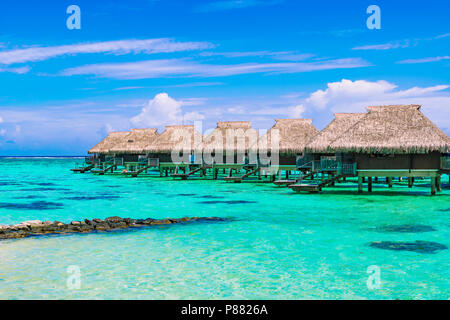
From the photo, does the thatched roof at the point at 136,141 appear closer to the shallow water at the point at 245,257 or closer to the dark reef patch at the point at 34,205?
the dark reef patch at the point at 34,205

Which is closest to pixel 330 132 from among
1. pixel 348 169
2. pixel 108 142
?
pixel 348 169

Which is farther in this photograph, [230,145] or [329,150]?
[230,145]

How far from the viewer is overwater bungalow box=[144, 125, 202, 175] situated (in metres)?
35.8

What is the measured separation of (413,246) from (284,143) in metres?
19.0

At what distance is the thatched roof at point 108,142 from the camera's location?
146 ft

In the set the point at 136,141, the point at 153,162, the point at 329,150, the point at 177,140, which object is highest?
the point at 136,141

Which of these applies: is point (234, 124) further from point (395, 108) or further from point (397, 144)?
point (397, 144)

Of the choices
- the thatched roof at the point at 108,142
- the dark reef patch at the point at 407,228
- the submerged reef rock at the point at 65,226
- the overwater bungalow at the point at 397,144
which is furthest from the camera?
the thatched roof at the point at 108,142

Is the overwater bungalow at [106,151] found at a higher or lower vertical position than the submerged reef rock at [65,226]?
higher

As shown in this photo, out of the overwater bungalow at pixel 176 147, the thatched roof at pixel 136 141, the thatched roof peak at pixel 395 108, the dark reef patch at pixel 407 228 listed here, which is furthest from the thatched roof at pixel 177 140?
the dark reef patch at pixel 407 228

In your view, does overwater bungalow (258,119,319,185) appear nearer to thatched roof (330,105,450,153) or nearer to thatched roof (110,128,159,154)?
thatched roof (330,105,450,153)

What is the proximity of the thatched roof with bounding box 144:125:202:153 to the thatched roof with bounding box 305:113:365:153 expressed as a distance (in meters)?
11.9

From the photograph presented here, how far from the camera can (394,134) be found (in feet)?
67.9

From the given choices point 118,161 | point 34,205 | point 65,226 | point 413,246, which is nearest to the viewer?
point 413,246
